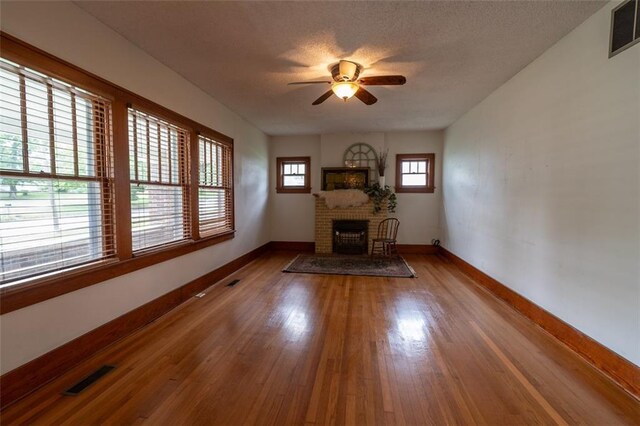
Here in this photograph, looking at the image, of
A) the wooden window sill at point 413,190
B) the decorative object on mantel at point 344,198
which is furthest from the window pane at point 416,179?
the decorative object on mantel at point 344,198

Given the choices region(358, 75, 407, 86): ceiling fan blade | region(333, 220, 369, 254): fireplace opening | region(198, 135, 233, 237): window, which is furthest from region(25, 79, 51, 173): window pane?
region(333, 220, 369, 254): fireplace opening

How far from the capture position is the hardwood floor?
1.63 meters

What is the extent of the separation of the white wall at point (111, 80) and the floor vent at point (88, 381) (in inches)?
12.1

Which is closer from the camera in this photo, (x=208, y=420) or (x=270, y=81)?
(x=208, y=420)

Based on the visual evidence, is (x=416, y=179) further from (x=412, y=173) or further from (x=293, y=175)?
(x=293, y=175)

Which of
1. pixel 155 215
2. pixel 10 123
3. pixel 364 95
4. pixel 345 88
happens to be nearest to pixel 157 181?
pixel 155 215

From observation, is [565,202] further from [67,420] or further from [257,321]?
[67,420]

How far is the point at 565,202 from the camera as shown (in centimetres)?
243

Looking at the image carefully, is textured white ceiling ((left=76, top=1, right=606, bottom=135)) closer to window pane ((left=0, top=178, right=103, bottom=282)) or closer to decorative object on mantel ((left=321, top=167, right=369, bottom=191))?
window pane ((left=0, top=178, right=103, bottom=282))

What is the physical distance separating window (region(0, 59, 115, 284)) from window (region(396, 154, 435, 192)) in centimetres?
525

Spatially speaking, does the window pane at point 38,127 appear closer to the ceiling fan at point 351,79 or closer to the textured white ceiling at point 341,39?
the textured white ceiling at point 341,39

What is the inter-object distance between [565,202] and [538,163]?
533mm

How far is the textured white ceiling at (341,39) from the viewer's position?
2.07 m

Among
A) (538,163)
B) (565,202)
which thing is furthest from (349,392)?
(538,163)
